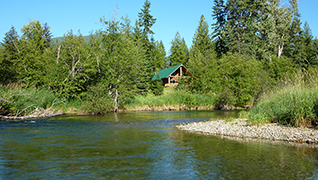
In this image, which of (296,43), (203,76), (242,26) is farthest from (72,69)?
(296,43)

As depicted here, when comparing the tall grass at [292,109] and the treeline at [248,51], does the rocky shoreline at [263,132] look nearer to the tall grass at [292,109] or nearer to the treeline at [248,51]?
the tall grass at [292,109]

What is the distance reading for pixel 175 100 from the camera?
132 ft

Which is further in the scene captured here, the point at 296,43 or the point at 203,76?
the point at 296,43

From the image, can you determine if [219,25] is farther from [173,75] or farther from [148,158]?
[148,158]

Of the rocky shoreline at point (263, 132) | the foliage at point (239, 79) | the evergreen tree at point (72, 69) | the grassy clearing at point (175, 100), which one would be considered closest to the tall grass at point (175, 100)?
the grassy clearing at point (175, 100)

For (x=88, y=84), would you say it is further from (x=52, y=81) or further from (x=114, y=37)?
(x=114, y=37)

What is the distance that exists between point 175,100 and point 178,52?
43.9 meters

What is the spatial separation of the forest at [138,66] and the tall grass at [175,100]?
0.49 ft

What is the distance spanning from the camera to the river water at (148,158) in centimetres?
915

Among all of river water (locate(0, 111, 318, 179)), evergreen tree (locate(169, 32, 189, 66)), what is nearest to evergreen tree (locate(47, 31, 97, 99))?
river water (locate(0, 111, 318, 179))

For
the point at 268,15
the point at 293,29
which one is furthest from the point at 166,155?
the point at 293,29

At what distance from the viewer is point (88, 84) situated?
1451 inches

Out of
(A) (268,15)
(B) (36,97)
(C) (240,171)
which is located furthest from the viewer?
(A) (268,15)

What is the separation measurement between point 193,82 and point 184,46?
37.8m
